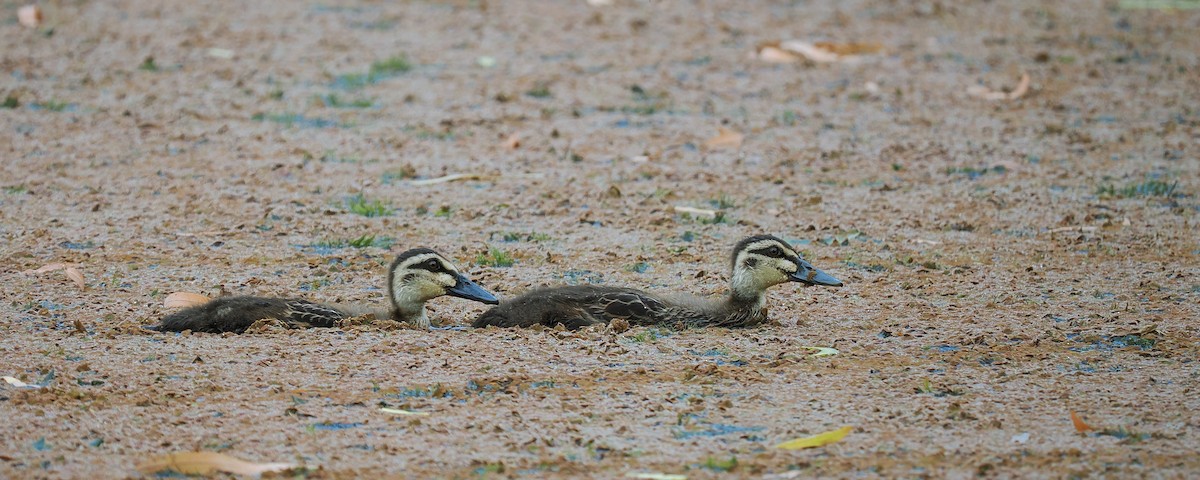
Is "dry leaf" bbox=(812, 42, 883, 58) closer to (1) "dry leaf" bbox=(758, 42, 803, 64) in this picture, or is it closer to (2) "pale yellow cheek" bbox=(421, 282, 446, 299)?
(1) "dry leaf" bbox=(758, 42, 803, 64)

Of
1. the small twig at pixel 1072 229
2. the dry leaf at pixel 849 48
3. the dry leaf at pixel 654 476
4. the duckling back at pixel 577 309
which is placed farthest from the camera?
the dry leaf at pixel 849 48

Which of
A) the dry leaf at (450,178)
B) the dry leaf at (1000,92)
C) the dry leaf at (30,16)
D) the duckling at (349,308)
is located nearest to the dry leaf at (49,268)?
the duckling at (349,308)

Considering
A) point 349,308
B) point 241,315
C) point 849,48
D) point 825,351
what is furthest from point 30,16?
point 825,351

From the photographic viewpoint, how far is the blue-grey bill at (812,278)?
8.00 meters

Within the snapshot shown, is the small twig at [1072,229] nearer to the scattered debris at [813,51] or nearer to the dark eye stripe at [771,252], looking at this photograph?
the dark eye stripe at [771,252]

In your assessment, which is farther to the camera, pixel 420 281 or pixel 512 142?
pixel 512 142

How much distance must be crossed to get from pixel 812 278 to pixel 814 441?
223 centimetres

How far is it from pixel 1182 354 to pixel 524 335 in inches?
121

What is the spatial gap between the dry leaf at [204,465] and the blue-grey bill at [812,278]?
3.28 m

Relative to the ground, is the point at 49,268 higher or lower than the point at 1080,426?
lower

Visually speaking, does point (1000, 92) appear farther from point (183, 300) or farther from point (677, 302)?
point (183, 300)

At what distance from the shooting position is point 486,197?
10680 millimetres

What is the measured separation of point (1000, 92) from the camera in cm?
1416

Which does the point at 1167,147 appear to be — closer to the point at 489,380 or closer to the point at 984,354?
the point at 984,354
